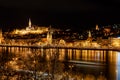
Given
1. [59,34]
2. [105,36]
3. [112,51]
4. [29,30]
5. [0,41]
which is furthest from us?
[29,30]

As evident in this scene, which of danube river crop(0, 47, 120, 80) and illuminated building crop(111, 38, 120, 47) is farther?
illuminated building crop(111, 38, 120, 47)

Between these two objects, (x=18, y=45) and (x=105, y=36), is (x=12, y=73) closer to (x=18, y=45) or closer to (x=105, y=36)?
(x=18, y=45)

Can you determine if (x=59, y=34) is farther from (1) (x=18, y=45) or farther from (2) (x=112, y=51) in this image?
(2) (x=112, y=51)

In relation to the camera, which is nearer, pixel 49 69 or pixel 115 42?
pixel 49 69

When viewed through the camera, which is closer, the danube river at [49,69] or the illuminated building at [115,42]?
the danube river at [49,69]

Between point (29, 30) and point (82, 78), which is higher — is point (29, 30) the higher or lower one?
the higher one

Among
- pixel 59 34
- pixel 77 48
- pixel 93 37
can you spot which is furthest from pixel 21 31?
pixel 77 48

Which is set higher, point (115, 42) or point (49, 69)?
point (115, 42)

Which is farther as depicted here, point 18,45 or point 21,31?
point 21,31

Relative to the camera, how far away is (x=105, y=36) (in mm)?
65188

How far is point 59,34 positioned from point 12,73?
5893cm

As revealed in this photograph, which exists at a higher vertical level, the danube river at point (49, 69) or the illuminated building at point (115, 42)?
the illuminated building at point (115, 42)

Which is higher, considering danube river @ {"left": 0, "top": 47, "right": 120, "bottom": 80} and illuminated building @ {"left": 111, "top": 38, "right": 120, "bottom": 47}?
illuminated building @ {"left": 111, "top": 38, "right": 120, "bottom": 47}

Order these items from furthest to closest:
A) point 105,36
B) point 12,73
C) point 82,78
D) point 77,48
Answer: point 105,36, point 77,48, point 82,78, point 12,73
